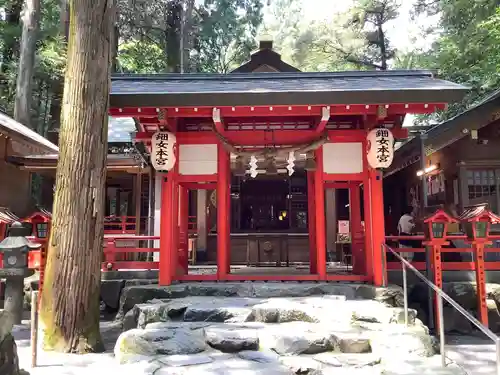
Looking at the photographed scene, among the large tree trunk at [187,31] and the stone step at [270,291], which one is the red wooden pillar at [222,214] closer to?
the stone step at [270,291]

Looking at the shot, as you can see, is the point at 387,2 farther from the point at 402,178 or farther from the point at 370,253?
the point at 370,253

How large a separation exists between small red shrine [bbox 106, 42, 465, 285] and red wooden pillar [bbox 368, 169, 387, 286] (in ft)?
0.06

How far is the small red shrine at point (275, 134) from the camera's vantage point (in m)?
6.77

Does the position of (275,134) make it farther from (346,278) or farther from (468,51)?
(468,51)

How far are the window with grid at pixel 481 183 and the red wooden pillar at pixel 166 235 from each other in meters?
8.80

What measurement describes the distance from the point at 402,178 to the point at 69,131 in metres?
13.5

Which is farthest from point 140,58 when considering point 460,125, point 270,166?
point 460,125

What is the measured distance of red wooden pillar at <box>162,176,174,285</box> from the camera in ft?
24.6

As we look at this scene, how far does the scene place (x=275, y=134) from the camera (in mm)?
7965

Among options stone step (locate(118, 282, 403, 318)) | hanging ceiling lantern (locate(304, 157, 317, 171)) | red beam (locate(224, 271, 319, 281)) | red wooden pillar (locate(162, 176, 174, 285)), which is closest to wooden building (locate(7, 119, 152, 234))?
red wooden pillar (locate(162, 176, 174, 285))

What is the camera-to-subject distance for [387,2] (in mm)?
21344

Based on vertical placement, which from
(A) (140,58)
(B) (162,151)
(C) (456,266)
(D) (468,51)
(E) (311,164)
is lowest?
(C) (456,266)

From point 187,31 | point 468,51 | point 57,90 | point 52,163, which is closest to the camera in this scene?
point 52,163

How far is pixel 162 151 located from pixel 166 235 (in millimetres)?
1583
